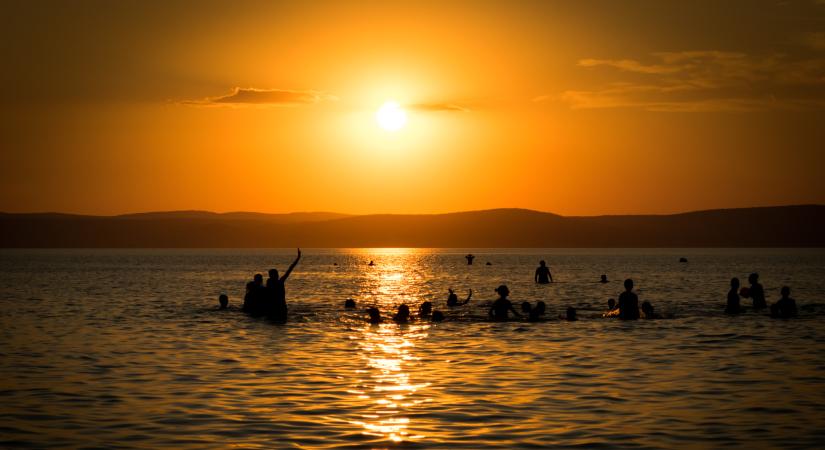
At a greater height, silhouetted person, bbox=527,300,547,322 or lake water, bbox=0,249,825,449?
silhouetted person, bbox=527,300,547,322

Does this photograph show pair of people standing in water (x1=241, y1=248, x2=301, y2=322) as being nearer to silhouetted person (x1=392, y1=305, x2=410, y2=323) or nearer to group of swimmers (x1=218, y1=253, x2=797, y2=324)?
group of swimmers (x1=218, y1=253, x2=797, y2=324)

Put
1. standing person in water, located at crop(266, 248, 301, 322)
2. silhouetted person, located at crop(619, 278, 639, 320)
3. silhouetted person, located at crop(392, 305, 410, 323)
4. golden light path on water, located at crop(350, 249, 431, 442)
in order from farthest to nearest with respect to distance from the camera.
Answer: silhouetted person, located at crop(392, 305, 410, 323) → standing person in water, located at crop(266, 248, 301, 322) → silhouetted person, located at crop(619, 278, 639, 320) → golden light path on water, located at crop(350, 249, 431, 442)

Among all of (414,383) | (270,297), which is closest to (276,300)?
(270,297)

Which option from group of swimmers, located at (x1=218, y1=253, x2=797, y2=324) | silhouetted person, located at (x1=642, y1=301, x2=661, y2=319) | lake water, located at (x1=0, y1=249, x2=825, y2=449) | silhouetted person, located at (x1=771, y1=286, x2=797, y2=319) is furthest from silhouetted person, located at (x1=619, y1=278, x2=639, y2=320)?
silhouetted person, located at (x1=771, y1=286, x2=797, y2=319)

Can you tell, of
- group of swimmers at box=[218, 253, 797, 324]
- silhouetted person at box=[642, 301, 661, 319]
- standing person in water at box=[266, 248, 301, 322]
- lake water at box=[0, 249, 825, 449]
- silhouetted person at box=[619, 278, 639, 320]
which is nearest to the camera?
lake water at box=[0, 249, 825, 449]

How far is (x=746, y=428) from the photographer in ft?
51.9

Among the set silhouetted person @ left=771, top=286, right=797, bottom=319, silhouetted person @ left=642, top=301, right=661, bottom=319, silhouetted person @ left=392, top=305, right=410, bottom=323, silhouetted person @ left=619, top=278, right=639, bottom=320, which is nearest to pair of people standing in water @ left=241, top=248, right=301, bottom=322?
silhouetted person @ left=392, top=305, right=410, bottom=323

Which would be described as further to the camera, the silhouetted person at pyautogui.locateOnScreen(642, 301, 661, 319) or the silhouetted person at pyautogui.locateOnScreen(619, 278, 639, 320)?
the silhouetted person at pyautogui.locateOnScreen(642, 301, 661, 319)

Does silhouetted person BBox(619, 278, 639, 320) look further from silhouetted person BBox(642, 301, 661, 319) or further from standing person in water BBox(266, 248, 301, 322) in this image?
standing person in water BBox(266, 248, 301, 322)

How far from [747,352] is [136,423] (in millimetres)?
18125

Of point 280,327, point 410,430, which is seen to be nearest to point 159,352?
point 280,327

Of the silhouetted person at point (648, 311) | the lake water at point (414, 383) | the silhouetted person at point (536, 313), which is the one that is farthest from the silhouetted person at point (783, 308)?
the silhouetted person at point (536, 313)

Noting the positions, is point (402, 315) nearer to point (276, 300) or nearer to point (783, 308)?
point (276, 300)

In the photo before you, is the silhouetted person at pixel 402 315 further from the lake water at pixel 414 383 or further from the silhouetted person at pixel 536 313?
the silhouetted person at pixel 536 313
